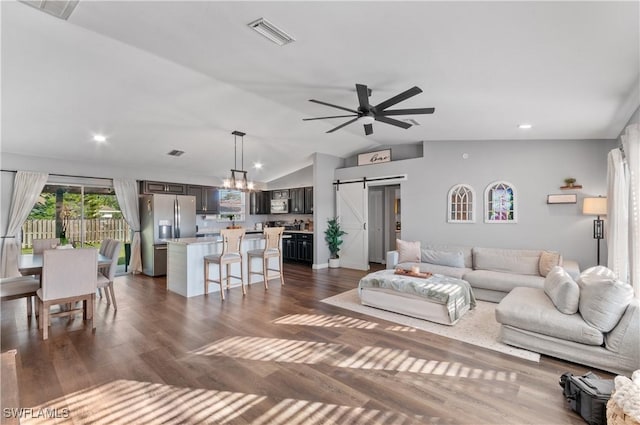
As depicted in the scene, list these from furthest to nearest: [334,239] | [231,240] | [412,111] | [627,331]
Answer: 1. [334,239]
2. [231,240]
3. [412,111]
4. [627,331]

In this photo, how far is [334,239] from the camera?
7387 millimetres

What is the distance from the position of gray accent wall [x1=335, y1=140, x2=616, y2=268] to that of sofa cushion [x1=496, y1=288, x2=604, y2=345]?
240 centimetres

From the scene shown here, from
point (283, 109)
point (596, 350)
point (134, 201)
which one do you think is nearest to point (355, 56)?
point (283, 109)

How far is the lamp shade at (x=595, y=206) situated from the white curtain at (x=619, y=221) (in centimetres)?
88

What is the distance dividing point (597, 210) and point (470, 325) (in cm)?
283

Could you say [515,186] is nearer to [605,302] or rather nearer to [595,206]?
[595,206]

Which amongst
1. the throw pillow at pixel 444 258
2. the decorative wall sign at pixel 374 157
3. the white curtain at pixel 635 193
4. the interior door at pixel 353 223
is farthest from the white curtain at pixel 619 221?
the interior door at pixel 353 223

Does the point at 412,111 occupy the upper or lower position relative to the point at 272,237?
upper

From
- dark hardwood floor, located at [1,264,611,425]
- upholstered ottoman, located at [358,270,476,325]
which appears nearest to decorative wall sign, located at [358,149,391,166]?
upholstered ottoman, located at [358,270,476,325]

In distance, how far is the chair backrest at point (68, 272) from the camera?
3230 millimetres

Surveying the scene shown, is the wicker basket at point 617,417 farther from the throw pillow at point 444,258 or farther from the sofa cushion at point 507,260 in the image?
the throw pillow at point 444,258

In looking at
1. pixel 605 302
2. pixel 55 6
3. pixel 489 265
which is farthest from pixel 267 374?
pixel 489 265

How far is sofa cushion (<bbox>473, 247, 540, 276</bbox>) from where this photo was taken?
4.68 metres

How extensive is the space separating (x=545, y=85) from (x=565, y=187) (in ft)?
9.51
